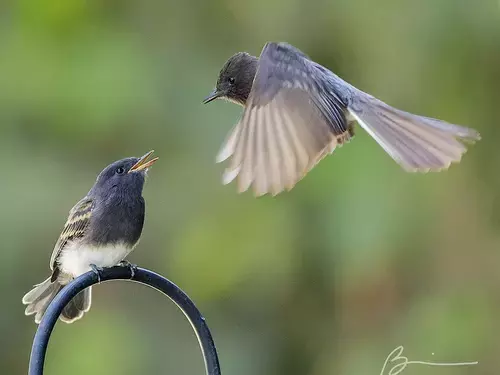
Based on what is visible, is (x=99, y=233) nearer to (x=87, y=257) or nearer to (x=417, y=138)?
(x=87, y=257)

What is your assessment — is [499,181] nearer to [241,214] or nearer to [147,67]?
[241,214]

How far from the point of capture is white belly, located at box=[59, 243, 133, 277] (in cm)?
259

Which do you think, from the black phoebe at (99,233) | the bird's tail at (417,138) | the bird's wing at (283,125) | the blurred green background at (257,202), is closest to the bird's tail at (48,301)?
the black phoebe at (99,233)

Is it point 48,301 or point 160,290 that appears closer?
point 160,290

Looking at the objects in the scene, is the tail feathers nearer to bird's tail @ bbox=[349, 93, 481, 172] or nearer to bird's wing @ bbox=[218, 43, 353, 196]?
bird's wing @ bbox=[218, 43, 353, 196]

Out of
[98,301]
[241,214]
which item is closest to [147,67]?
[241,214]

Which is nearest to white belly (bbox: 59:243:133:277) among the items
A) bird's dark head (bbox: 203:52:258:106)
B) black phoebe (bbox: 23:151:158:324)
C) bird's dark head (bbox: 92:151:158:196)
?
black phoebe (bbox: 23:151:158:324)

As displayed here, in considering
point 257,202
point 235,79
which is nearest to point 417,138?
point 235,79

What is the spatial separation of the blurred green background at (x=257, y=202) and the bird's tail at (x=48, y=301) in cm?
127

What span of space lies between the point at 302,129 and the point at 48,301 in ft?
3.28

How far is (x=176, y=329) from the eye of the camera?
4277 mm

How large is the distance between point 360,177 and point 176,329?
122 centimetres

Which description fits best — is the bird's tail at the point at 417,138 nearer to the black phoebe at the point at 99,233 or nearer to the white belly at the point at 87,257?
the black phoebe at the point at 99,233

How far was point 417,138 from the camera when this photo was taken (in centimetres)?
244
